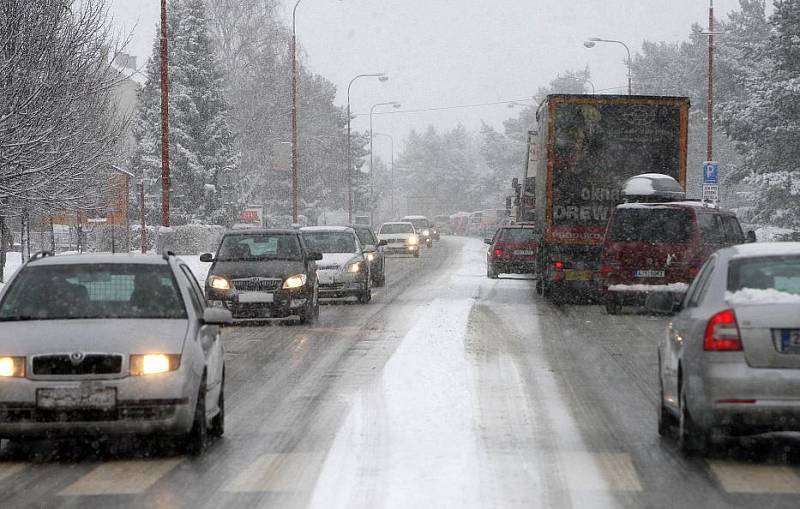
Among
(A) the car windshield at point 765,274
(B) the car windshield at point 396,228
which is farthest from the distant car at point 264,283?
(B) the car windshield at point 396,228

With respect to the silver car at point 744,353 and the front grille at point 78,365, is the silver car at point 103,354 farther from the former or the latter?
the silver car at point 744,353

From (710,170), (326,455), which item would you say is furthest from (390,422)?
(710,170)

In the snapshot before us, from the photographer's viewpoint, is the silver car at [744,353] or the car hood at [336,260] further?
the car hood at [336,260]

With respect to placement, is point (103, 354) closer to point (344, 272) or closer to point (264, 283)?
point (264, 283)

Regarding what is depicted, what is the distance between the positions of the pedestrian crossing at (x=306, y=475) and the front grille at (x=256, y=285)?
→ 12.2m

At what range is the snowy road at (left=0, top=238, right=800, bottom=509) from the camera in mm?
7504

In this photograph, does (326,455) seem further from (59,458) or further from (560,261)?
(560,261)

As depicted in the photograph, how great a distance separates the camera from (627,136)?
2566 cm

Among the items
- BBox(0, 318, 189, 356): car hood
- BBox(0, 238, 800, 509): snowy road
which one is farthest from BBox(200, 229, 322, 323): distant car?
BBox(0, 318, 189, 356): car hood

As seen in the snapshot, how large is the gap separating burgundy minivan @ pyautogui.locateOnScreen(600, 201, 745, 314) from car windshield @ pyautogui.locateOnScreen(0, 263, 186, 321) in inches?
546

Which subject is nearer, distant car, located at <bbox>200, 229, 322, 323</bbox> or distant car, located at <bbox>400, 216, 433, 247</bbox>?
distant car, located at <bbox>200, 229, 322, 323</bbox>

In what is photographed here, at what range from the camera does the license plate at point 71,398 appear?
27.6 ft

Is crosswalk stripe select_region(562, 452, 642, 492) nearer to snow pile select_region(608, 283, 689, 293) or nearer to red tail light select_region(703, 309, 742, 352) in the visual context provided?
red tail light select_region(703, 309, 742, 352)

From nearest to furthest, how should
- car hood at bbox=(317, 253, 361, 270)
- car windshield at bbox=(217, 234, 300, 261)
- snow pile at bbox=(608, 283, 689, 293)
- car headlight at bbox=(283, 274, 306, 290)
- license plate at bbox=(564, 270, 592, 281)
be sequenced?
car headlight at bbox=(283, 274, 306, 290), car windshield at bbox=(217, 234, 300, 261), snow pile at bbox=(608, 283, 689, 293), license plate at bbox=(564, 270, 592, 281), car hood at bbox=(317, 253, 361, 270)
